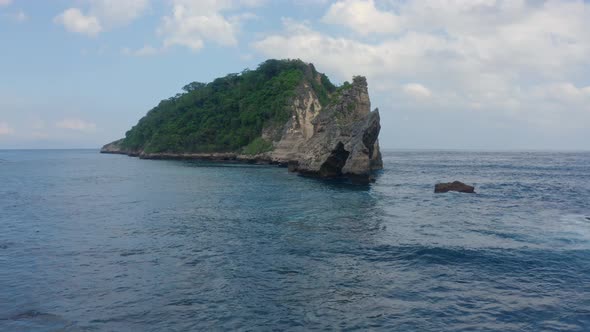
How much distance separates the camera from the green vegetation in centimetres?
10069

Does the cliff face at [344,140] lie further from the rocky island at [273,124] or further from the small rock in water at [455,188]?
the small rock in water at [455,188]

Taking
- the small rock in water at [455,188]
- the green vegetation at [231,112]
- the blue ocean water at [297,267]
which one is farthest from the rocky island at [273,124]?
the blue ocean water at [297,267]

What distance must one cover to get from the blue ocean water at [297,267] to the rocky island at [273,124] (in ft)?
66.9

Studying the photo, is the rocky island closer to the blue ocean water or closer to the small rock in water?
the small rock in water

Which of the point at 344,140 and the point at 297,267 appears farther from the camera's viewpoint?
the point at 344,140

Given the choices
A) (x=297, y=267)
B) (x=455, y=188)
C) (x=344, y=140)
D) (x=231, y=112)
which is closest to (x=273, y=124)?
(x=231, y=112)

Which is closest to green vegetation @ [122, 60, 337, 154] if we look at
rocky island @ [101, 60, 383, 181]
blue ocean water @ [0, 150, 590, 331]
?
rocky island @ [101, 60, 383, 181]

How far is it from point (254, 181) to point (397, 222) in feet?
89.2

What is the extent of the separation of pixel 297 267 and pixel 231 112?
4011 inches

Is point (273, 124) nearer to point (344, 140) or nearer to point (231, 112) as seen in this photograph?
point (231, 112)

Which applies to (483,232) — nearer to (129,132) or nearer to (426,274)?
(426,274)

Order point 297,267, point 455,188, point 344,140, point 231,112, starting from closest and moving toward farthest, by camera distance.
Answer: point 297,267, point 455,188, point 344,140, point 231,112

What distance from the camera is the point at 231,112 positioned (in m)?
115

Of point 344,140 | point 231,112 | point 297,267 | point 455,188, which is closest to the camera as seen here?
point 297,267
